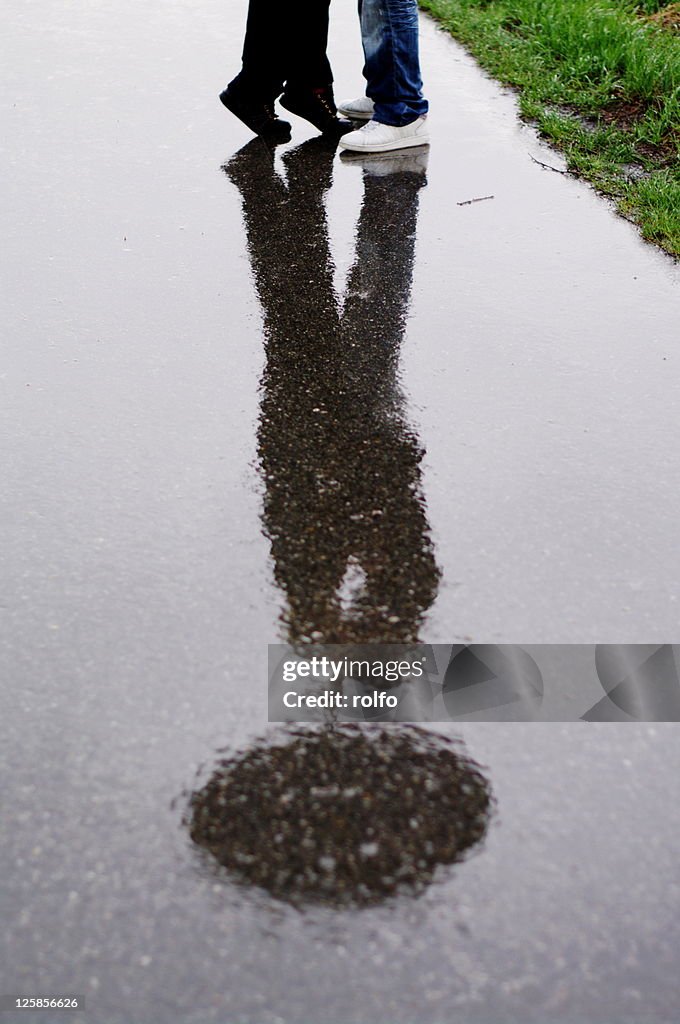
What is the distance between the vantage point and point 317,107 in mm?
5719

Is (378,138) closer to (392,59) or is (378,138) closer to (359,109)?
(392,59)

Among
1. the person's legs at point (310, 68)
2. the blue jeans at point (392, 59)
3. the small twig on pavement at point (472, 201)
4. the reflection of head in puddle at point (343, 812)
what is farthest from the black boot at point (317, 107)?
the reflection of head in puddle at point (343, 812)

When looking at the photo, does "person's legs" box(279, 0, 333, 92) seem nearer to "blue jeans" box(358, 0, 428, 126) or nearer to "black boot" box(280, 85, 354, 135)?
"black boot" box(280, 85, 354, 135)

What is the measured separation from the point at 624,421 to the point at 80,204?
9.02ft

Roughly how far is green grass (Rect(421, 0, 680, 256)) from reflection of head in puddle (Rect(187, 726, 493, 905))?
118 inches

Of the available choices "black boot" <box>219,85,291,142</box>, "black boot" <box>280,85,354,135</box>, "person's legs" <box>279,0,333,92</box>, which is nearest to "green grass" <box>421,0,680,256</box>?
"black boot" <box>280,85,354,135</box>

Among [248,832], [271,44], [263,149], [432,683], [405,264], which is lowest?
[248,832]

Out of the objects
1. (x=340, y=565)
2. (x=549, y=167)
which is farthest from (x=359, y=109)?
(x=340, y=565)

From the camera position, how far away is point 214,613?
8.75 feet

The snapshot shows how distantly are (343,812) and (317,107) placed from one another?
444 centimetres

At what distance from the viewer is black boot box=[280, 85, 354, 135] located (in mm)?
5668

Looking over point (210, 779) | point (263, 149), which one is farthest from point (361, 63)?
point (210, 779)

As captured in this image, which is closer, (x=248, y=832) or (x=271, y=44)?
(x=248, y=832)

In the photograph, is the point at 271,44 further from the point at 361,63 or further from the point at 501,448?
the point at 501,448
